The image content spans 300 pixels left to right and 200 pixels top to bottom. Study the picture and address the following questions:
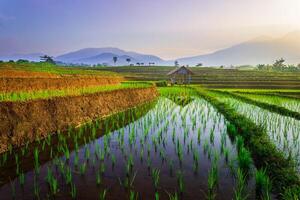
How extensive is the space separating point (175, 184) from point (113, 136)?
3720 mm

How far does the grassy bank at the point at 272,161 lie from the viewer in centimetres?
444

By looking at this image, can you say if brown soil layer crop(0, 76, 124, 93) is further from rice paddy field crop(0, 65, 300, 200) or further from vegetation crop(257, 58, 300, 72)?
vegetation crop(257, 58, 300, 72)

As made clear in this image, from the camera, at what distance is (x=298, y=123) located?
9.95 meters

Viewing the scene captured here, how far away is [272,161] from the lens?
18.7 feet

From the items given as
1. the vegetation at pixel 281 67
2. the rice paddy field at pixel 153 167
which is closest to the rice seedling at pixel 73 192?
the rice paddy field at pixel 153 167

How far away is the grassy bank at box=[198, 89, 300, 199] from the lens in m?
4.44

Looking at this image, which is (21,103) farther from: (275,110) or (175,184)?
(275,110)

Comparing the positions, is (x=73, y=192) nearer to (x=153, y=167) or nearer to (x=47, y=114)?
(x=153, y=167)

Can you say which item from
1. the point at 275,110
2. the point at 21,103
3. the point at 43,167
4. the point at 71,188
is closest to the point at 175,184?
the point at 71,188

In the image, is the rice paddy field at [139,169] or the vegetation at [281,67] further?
the vegetation at [281,67]

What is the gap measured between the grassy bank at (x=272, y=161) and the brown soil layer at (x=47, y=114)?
493 centimetres

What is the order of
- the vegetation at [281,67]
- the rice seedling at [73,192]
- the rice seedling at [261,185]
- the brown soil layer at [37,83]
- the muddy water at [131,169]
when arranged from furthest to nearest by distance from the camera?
1. the vegetation at [281,67]
2. the brown soil layer at [37,83]
3. the muddy water at [131,169]
4. the rice seedling at [261,185]
5. the rice seedling at [73,192]

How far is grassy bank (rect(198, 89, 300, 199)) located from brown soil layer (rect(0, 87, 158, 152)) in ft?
16.2

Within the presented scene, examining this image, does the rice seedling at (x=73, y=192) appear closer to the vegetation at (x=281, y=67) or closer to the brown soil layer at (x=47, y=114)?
the brown soil layer at (x=47, y=114)
